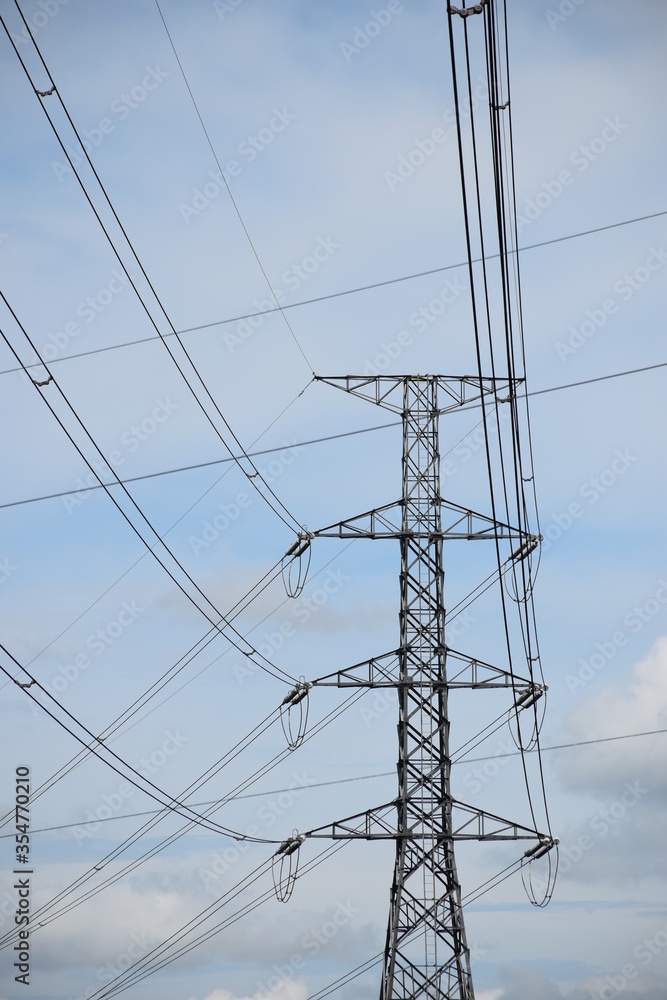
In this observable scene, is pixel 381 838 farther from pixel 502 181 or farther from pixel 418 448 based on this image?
pixel 502 181

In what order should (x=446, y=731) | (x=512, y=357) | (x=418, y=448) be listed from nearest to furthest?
(x=512, y=357) → (x=446, y=731) → (x=418, y=448)

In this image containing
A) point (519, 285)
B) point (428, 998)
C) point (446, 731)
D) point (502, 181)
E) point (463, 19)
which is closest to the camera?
point (463, 19)

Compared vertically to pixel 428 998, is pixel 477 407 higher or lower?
higher

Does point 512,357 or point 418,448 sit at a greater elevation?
point 418,448

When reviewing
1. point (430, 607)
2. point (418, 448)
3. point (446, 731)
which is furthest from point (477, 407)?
point (446, 731)

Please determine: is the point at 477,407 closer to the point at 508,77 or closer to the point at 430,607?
the point at 430,607

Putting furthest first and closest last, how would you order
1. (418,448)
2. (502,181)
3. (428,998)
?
(418,448) < (428,998) < (502,181)

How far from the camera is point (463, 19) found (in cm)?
1412

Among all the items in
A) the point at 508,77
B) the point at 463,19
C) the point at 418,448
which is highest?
the point at 418,448

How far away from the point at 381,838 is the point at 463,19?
20205 mm

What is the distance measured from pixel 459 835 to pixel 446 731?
92.1 inches

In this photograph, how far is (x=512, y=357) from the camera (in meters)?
18.6

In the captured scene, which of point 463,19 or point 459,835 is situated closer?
point 463,19

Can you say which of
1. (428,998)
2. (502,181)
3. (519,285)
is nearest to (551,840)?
(428,998)
